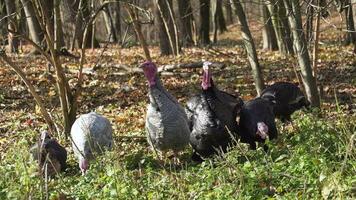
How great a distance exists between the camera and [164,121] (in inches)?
257

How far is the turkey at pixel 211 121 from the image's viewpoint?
645cm

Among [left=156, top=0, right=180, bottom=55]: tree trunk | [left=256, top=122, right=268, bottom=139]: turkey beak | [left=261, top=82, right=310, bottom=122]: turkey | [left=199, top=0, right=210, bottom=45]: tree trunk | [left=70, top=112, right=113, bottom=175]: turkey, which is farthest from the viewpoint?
[left=199, top=0, right=210, bottom=45]: tree trunk

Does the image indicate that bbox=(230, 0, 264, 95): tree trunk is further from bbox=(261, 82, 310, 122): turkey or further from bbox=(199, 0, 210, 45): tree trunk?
bbox=(199, 0, 210, 45): tree trunk

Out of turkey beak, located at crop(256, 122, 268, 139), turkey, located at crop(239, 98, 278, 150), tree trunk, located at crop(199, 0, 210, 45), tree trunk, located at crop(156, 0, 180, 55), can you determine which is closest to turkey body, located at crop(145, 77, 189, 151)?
Answer: turkey, located at crop(239, 98, 278, 150)

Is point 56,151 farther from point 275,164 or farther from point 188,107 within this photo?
point 275,164

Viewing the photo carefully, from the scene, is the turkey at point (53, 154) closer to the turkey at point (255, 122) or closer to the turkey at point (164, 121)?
the turkey at point (164, 121)

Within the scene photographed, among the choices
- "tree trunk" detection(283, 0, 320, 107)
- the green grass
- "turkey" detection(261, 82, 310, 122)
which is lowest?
the green grass

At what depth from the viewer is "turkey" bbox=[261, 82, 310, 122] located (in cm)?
757

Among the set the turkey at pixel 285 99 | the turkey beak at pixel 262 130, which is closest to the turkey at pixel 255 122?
the turkey beak at pixel 262 130

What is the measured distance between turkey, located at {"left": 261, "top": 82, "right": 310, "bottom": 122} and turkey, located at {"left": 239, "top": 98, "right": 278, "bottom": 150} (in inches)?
31.2

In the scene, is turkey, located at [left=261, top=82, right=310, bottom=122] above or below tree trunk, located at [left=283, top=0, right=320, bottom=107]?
below

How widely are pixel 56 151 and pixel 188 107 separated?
157 centimetres

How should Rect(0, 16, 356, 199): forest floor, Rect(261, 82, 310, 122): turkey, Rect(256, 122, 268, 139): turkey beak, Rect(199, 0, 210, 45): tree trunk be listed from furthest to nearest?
1. Rect(199, 0, 210, 45): tree trunk
2. Rect(261, 82, 310, 122): turkey
3. Rect(256, 122, 268, 139): turkey beak
4. Rect(0, 16, 356, 199): forest floor

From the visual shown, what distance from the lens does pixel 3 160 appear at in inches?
275
